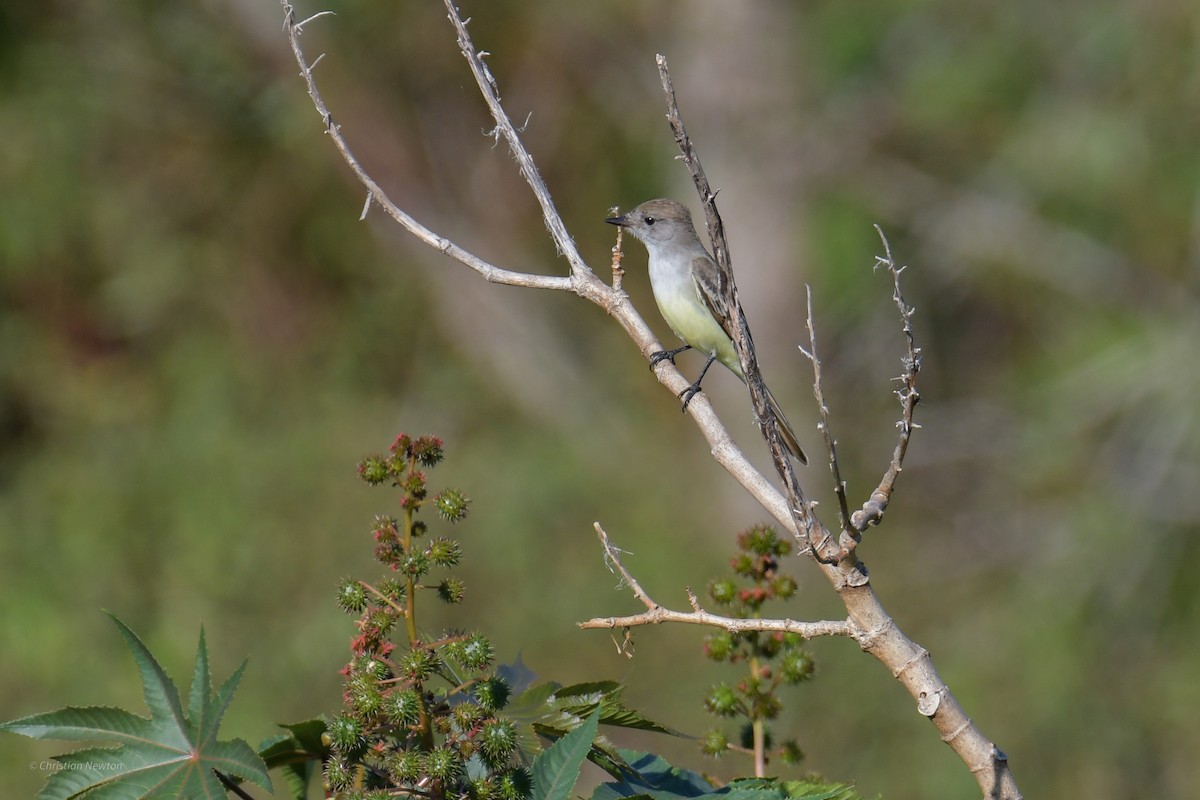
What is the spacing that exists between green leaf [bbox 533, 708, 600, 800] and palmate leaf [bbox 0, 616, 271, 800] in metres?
0.33

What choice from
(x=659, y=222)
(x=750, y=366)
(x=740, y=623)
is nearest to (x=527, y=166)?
(x=750, y=366)

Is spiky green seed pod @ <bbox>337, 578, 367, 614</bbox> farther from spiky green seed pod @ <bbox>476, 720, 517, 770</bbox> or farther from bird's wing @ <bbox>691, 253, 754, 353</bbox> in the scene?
bird's wing @ <bbox>691, 253, 754, 353</bbox>

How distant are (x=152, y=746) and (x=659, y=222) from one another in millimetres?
3871

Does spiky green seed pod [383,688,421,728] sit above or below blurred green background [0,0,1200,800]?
below

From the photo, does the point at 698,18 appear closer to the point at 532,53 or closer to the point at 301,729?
the point at 532,53

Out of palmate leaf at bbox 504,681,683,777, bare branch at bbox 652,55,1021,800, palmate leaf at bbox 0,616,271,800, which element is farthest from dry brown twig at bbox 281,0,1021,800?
palmate leaf at bbox 0,616,271,800

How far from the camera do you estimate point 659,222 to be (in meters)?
5.28

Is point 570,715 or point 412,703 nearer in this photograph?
point 412,703

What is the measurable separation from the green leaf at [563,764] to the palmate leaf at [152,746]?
1.09ft

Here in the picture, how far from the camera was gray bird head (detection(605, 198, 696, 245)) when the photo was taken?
5.27 meters

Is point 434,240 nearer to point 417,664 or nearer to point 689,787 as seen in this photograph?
point 417,664

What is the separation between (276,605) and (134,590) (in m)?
0.97

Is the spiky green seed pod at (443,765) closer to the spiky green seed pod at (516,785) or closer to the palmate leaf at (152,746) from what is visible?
the spiky green seed pod at (516,785)

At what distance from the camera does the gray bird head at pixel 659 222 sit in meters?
5.27
